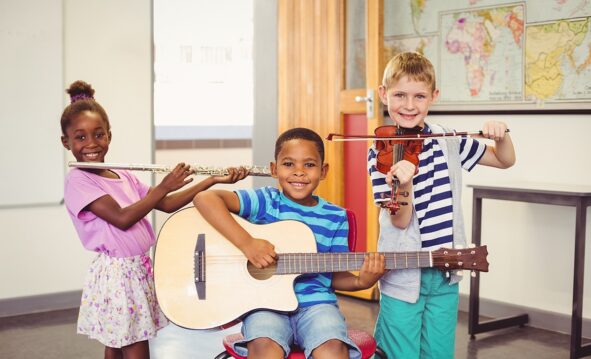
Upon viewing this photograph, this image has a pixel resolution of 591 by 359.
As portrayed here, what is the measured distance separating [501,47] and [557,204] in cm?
105

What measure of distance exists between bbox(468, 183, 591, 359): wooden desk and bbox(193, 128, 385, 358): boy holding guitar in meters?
1.60

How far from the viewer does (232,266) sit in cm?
228

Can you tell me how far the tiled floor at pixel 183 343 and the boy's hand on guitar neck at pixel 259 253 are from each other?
1.45 m

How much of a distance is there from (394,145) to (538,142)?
2188mm

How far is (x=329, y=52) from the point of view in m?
4.75

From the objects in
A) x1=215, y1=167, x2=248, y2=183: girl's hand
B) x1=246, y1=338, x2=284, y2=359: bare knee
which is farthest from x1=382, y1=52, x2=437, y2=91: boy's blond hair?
x1=246, y1=338, x2=284, y2=359: bare knee

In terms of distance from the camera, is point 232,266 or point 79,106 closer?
point 232,266

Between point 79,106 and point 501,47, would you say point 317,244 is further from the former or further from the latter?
point 501,47

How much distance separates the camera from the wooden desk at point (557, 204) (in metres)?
3.49

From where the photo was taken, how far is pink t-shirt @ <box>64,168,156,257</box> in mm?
2463

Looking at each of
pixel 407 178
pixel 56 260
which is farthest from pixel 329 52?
pixel 407 178

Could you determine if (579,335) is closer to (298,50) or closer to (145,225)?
(145,225)

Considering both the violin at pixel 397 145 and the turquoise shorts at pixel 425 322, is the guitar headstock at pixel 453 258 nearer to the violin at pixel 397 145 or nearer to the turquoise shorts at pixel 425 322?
the turquoise shorts at pixel 425 322

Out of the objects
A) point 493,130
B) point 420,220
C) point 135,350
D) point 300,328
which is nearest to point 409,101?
point 493,130
